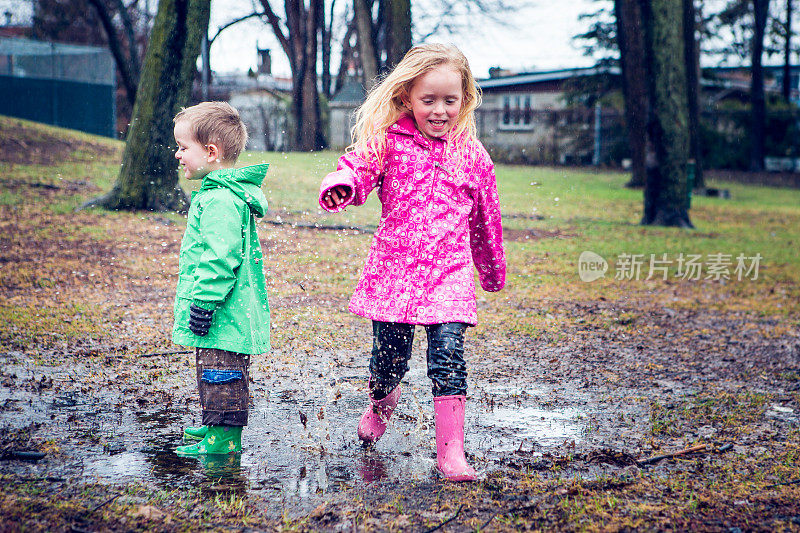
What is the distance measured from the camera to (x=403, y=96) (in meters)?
3.35

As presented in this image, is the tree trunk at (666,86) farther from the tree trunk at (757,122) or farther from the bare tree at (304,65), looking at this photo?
the tree trunk at (757,122)

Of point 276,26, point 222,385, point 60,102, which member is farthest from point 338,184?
point 60,102

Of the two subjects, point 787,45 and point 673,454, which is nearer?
point 673,454

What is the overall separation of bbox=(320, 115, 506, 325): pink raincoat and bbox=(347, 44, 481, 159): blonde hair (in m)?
0.05

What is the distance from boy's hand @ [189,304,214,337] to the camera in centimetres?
299

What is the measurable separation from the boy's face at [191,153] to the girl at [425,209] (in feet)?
Result: 1.67

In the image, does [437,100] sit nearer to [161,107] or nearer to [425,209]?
[425,209]

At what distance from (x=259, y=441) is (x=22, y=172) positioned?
38.6 ft

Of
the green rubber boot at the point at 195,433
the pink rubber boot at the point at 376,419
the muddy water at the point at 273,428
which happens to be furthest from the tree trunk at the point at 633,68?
the green rubber boot at the point at 195,433

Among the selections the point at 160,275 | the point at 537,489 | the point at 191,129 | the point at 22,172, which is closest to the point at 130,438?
the point at 191,129

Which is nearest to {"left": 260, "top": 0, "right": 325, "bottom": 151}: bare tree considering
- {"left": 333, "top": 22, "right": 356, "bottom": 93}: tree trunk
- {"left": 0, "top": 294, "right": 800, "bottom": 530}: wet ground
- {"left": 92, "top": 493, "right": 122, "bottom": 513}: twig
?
{"left": 0, "top": 294, "right": 800, "bottom": 530}: wet ground

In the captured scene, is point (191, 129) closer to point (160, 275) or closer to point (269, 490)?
point (269, 490)

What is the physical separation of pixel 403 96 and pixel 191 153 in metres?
0.86

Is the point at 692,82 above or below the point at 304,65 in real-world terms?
above
